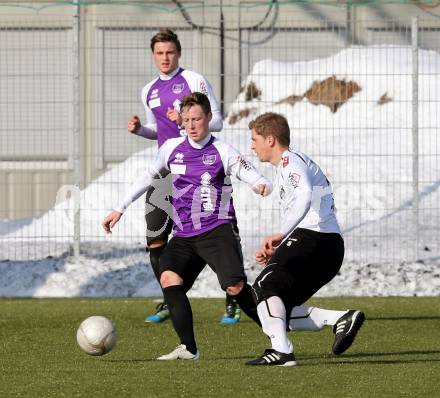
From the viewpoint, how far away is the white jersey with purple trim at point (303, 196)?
858 cm

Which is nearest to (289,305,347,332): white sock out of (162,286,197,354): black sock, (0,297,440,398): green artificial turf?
(0,297,440,398): green artificial turf

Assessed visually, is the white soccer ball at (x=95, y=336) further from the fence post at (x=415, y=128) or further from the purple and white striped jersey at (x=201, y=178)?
the fence post at (x=415, y=128)

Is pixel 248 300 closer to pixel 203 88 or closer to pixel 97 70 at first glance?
pixel 203 88

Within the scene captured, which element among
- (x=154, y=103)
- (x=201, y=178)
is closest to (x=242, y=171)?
(x=201, y=178)

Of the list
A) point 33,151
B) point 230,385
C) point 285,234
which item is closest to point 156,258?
point 285,234

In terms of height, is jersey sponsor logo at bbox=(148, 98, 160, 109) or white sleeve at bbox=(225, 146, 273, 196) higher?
jersey sponsor logo at bbox=(148, 98, 160, 109)

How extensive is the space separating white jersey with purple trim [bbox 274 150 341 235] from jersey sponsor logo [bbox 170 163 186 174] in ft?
2.84

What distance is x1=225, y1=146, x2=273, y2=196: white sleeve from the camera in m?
9.27

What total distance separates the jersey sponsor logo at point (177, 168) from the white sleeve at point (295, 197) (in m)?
1.03

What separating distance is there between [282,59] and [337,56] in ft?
2.40

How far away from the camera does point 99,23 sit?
66.0 feet

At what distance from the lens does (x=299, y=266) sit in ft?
28.6

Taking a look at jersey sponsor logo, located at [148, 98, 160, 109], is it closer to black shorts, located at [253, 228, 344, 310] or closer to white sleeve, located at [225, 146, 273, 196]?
white sleeve, located at [225, 146, 273, 196]

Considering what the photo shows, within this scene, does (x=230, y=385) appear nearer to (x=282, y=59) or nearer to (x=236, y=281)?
(x=236, y=281)
